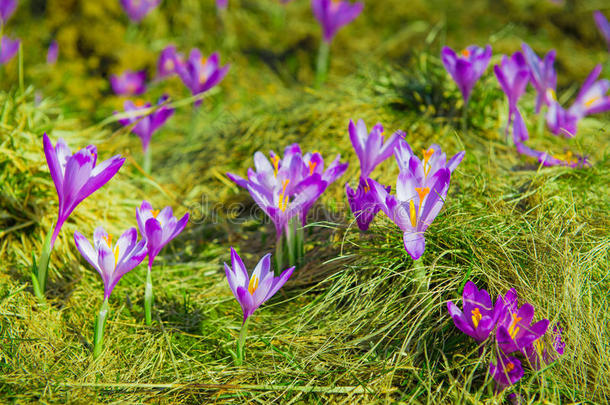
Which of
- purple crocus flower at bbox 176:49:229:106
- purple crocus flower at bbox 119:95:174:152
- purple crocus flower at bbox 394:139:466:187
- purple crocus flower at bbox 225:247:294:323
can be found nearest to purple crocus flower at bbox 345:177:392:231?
purple crocus flower at bbox 394:139:466:187

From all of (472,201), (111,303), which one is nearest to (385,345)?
(472,201)

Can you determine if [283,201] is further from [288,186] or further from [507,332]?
[507,332]

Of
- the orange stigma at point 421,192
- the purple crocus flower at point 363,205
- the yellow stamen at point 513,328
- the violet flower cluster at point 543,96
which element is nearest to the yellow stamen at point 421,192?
the orange stigma at point 421,192

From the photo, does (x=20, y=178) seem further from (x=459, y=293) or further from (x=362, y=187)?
(x=459, y=293)

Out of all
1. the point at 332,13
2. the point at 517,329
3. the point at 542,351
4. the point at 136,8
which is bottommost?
the point at 542,351

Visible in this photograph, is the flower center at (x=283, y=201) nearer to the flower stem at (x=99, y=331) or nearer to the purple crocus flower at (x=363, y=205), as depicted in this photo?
the purple crocus flower at (x=363, y=205)

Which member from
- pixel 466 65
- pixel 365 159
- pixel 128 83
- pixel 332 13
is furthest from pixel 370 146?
pixel 128 83

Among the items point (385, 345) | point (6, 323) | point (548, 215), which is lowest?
point (385, 345)
